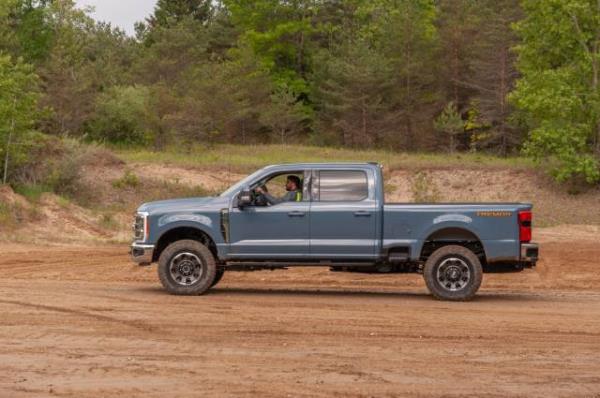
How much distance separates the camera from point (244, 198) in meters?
15.1

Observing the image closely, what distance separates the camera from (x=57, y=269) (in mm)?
18906

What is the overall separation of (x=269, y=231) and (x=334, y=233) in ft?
3.37

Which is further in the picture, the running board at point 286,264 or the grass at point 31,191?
the grass at point 31,191

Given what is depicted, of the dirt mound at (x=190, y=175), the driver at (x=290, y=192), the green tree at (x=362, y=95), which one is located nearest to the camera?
the driver at (x=290, y=192)

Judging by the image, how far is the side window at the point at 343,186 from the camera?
50.3 feet

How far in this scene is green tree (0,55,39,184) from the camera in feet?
95.0

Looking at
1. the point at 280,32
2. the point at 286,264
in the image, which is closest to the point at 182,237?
the point at 286,264

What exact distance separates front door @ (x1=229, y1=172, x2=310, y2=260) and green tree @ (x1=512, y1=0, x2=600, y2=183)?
20229mm

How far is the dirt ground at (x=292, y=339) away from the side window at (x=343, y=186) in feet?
5.31

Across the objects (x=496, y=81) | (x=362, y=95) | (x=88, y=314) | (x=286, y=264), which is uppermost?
(x=496, y=81)

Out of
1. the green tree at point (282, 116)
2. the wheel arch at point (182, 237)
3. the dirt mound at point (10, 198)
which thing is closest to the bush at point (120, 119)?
the green tree at point (282, 116)

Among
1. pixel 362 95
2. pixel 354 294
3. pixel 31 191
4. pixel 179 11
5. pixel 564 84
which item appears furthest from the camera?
pixel 179 11

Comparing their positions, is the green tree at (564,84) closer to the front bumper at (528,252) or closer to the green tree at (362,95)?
the front bumper at (528,252)

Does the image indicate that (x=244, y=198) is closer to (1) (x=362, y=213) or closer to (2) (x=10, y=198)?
(1) (x=362, y=213)
